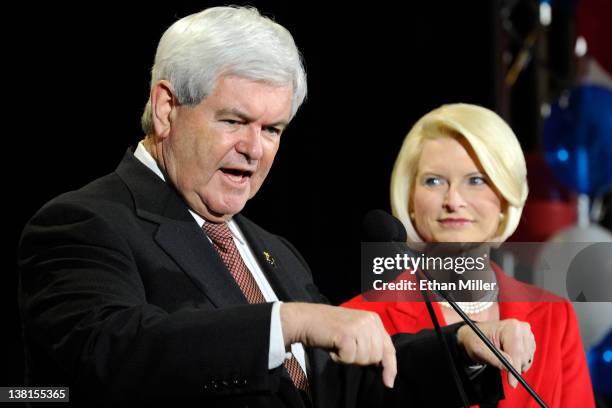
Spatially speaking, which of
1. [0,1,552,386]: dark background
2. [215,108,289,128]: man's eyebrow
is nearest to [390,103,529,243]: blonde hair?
[215,108,289,128]: man's eyebrow

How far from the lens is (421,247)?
208 cm

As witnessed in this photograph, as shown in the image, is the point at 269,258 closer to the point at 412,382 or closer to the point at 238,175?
the point at 238,175

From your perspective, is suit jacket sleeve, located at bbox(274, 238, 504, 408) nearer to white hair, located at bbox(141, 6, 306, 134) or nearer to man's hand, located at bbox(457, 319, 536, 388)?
man's hand, located at bbox(457, 319, 536, 388)

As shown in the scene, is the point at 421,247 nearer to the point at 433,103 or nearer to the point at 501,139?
the point at 501,139

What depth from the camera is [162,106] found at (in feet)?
5.33

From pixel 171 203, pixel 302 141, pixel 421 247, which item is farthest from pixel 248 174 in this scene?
pixel 302 141

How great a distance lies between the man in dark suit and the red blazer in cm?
28

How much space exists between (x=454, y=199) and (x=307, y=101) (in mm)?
1312

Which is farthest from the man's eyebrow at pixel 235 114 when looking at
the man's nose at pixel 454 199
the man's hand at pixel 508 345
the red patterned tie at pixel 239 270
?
the man's nose at pixel 454 199

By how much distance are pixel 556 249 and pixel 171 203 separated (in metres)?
1.19

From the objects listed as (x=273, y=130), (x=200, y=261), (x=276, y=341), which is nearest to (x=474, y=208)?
(x=273, y=130)

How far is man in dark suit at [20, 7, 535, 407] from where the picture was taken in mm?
1265

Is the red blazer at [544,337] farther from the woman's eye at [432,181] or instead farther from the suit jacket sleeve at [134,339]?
the suit jacket sleeve at [134,339]

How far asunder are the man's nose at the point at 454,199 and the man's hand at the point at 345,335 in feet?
2.72
